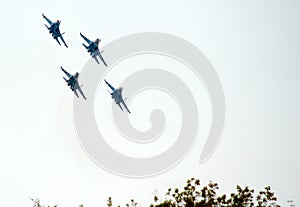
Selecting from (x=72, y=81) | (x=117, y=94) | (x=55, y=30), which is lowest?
(x=72, y=81)

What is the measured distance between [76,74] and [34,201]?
87.7 feet

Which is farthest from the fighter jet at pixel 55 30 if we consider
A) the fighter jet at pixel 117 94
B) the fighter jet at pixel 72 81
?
the fighter jet at pixel 117 94

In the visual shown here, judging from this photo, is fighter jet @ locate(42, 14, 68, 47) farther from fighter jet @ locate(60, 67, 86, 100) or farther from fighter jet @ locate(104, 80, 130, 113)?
fighter jet @ locate(104, 80, 130, 113)

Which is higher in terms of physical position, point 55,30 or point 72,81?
point 55,30

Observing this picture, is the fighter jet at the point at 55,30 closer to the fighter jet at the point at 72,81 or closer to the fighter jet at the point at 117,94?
the fighter jet at the point at 72,81

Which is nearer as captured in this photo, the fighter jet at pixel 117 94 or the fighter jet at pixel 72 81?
the fighter jet at pixel 72 81

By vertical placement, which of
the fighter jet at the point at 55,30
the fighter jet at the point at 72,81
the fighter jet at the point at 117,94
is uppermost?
the fighter jet at the point at 55,30

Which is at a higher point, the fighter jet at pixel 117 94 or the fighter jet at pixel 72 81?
the fighter jet at pixel 117 94

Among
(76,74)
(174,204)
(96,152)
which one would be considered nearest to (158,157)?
(96,152)

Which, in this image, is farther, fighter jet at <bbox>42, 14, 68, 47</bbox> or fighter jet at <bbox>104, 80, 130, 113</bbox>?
fighter jet at <bbox>104, 80, 130, 113</bbox>

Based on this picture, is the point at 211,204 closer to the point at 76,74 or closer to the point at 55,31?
the point at 76,74

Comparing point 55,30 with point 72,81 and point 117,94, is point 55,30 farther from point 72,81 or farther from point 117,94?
point 117,94

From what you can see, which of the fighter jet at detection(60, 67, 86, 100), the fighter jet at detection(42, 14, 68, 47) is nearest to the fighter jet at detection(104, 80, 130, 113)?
the fighter jet at detection(60, 67, 86, 100)

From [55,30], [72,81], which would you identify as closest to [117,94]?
[72,81]
